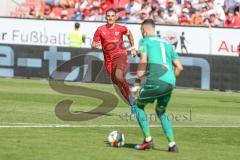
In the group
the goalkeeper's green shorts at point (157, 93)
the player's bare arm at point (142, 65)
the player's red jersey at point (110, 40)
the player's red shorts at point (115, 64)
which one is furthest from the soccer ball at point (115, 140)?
the player's red jersey at point (110, 40)

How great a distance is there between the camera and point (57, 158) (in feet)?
37.3

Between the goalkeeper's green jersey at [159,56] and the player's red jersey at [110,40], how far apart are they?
18.5 feet

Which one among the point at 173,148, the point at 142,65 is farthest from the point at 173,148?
the point at 142,65

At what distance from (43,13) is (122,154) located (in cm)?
2556

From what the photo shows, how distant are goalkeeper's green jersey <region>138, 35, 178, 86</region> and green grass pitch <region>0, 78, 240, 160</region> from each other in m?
1.28

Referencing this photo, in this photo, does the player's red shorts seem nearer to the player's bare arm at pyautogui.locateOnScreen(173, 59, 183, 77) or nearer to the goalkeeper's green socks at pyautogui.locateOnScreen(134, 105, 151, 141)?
the goalkeeper's green socks at pyautogui.locateOnScreen(134, 105, 151, 141)

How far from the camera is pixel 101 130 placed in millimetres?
15492

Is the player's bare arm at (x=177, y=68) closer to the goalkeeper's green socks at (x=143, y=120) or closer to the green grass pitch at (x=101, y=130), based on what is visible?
the goalkeeper's green socks at (x=143, y=120)

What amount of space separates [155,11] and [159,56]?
2140 cm

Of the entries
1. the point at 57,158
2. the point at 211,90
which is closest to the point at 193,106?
the point at 211,90

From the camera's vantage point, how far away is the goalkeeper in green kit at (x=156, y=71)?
1230 centimetres

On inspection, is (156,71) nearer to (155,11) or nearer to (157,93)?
(157,93)

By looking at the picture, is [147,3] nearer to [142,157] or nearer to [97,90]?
[97,90]

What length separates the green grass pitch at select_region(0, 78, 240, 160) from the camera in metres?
12.1
